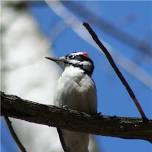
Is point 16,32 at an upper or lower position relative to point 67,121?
upper

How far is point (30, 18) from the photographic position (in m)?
3.33

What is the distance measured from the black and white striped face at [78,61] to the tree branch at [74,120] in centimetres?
131

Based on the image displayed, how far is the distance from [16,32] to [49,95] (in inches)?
20.3

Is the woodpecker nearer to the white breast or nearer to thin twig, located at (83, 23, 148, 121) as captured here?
the white breast

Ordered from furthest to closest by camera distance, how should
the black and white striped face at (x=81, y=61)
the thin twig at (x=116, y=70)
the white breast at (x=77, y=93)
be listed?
the black and white striped face at (x=81, y=61) < the white breast at (x=77, y=93) < the thin twig at (x=116, y=70)

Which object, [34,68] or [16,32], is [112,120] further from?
[16,32]

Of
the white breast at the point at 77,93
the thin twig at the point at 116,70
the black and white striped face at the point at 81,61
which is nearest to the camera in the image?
the thin twig at the point at 116,70

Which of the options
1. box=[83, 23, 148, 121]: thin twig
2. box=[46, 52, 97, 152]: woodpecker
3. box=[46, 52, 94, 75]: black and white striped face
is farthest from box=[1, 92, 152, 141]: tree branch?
box=[46, 52, 94, 75]: black and white striped face

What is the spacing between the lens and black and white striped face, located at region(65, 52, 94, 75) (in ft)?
11.3

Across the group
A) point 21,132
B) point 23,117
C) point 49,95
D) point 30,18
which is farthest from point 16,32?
point 23,117

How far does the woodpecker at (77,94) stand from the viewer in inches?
118

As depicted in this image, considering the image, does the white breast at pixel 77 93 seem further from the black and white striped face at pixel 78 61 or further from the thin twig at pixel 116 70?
the thin twig at pixel 116 70

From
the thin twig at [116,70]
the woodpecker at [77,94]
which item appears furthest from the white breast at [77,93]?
the thin twig at [116,70]

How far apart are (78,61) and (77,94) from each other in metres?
0.55
